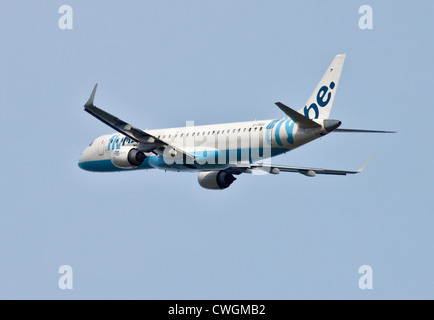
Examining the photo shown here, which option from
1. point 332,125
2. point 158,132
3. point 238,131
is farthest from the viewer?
point 158,132

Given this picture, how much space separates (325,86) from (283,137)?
13.5 ft

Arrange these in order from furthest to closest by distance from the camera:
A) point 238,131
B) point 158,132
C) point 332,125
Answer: point 158,132 < point 238,131 < point 332,125

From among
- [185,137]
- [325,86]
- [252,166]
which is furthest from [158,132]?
[325,86]

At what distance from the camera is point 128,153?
209 feet

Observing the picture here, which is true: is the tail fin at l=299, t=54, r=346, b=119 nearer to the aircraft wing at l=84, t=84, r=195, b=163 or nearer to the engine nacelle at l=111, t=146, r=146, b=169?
the aircraft wing at l=84, t=84, r=195, b=163

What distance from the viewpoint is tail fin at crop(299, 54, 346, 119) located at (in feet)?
193

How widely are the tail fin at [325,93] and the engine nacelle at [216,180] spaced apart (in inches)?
363

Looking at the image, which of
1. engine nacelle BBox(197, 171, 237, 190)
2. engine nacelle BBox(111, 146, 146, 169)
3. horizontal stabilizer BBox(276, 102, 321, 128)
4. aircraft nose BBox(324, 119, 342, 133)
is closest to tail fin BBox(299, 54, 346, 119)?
aircraft nose BBox(324, 119, 342, 133)

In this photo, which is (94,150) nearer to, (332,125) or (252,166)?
(252,166)

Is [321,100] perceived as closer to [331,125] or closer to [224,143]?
[331,125]

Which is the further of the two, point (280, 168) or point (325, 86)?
point (280, 168)

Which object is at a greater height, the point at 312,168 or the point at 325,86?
the point at 325,86

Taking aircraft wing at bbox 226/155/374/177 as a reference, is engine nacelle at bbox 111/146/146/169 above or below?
above

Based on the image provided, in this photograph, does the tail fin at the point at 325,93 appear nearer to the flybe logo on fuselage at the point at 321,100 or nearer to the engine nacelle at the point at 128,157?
the flybe logo on fuselage at the point at 321,100
